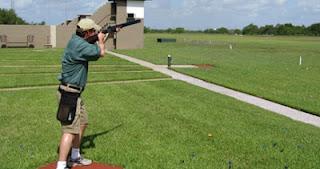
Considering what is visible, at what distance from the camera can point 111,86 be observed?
15547mm

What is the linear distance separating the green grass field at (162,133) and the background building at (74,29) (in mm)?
26973

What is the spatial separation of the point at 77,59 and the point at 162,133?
3.20m

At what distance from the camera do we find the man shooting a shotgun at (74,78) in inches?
230

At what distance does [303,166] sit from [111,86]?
951cm

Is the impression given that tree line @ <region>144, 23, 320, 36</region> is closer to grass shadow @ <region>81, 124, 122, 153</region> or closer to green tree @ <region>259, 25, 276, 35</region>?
green tree @ <region>259, 25, 276, 35</region>

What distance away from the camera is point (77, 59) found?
231 inches

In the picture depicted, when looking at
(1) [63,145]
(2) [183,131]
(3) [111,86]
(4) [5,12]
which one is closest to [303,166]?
(2) [183,131]

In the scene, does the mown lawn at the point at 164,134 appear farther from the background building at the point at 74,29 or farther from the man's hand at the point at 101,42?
the background building at the point at 74,29

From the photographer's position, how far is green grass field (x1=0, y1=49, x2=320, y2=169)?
6945 mm

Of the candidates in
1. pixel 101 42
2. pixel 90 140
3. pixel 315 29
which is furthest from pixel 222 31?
pixel 101 42

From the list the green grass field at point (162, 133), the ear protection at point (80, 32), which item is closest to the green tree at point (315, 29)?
the green grass field at point (162, 133)

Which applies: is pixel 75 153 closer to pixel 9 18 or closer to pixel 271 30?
pixel 9 18

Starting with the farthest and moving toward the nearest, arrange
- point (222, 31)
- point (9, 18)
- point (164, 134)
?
point (222, 31)
point (9, 18)
point (164, 134)

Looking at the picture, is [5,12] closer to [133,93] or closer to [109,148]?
[133,93]
